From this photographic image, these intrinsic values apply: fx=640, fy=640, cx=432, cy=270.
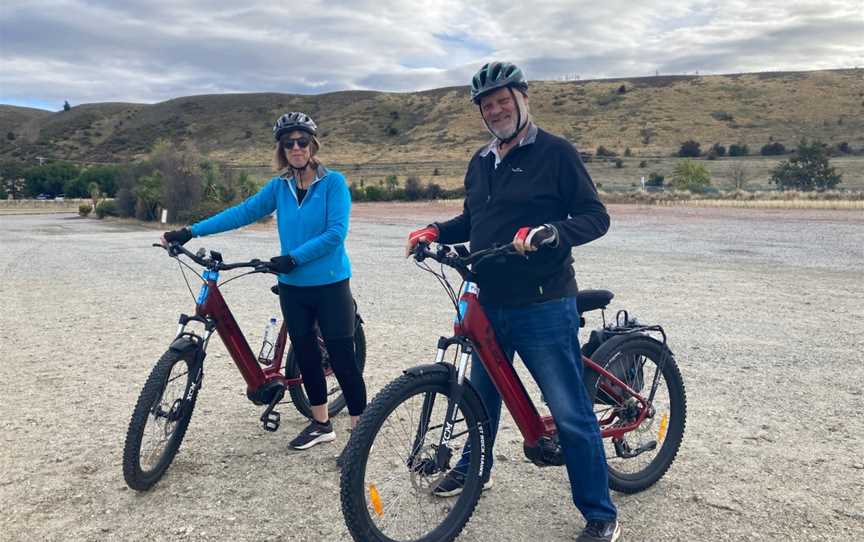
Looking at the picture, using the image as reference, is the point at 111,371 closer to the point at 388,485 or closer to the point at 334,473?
the point at 334,473

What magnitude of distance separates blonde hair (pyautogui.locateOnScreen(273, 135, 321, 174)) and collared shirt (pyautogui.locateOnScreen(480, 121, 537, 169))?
1.24 metres

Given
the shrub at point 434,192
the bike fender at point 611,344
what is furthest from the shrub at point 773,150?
the bike fender at point 611,344

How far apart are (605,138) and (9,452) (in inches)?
3041

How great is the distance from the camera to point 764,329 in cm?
728

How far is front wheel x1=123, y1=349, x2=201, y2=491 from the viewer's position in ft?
11.1

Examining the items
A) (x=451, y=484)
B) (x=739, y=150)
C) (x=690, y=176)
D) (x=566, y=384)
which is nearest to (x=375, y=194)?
(x=690, y=176)

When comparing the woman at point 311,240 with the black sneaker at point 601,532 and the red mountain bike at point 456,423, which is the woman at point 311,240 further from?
the black sneaker at point 601,532

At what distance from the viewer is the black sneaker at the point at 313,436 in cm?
414

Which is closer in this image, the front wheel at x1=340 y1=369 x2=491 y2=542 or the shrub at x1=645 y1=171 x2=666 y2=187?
the front wheel at x1=340 y1=369 x2=491 y2=542

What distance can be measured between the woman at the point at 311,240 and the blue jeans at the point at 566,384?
1.25m

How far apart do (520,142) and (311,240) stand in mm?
1403

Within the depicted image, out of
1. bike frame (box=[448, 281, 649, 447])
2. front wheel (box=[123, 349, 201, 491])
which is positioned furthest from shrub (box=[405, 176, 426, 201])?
bike frame (box=[448, 281, 649, 447])

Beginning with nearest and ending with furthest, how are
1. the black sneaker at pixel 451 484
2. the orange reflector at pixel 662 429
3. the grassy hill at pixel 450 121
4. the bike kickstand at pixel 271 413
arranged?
the black sneaker at pixel 451 484 < the orange reflector at pixel 662 429 < the bike kickstand at pixel 271 413 < the grassy hill at pixel 450 121

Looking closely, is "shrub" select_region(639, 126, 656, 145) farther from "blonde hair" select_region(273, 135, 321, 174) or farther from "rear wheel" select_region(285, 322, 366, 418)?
"blonde hair" select_region(273, 135, 321, 174)
